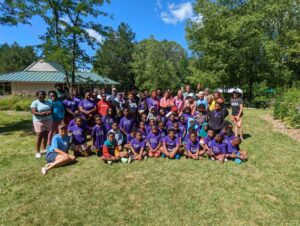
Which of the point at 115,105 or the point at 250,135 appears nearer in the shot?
the point at 115,105


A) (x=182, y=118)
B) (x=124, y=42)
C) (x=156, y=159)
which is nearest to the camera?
(x=156, y=159)

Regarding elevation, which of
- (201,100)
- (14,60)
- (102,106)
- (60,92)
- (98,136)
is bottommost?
(98,136)

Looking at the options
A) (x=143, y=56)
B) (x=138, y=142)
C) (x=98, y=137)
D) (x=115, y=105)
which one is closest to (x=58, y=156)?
(x=98, y=137)

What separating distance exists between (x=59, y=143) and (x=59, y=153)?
27 cm

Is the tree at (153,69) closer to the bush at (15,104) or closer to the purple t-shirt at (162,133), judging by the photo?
the bush at (15,104)

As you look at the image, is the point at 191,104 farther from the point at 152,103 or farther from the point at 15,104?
the point at 15,104

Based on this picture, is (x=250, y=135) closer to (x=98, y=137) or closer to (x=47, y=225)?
(x=98, y=137)

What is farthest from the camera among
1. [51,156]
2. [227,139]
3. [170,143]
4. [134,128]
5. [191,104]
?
[191,104]

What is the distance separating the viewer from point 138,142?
24.1ft

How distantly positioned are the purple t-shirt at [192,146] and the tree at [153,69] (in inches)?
1323

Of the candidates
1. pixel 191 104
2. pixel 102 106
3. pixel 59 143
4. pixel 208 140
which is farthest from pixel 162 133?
pixel 59 143

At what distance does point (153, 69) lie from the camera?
42.4 metres

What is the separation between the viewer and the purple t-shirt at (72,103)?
27.5 ft

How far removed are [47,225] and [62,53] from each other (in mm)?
8792
